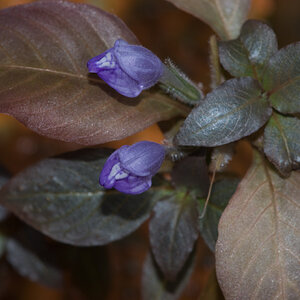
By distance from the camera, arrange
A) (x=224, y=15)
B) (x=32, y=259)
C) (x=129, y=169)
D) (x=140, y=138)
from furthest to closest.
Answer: (x=140, y=138) → (x=32, y=259) → (x=224, y=15) → (x=129, y=169)

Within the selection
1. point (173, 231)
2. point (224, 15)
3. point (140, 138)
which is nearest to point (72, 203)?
point (173, 231)

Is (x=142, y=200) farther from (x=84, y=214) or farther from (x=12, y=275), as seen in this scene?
(x=12, y=275)

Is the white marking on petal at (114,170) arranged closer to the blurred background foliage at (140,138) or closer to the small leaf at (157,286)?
the small leaf at (157,286)

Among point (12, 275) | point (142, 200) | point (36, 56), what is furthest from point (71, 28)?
point (12, 275)

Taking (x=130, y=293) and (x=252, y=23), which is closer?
(x=252, y=23)

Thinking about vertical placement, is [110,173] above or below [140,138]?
above

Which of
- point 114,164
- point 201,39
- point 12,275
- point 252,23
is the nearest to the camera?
point 114,164

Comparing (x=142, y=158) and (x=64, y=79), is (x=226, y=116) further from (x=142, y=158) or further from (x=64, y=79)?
(x=64, y=79)
